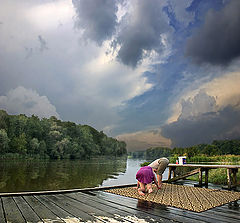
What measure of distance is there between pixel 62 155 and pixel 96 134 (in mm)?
38104

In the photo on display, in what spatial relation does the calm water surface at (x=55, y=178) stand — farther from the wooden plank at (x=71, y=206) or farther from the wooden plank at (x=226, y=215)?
the wooden plank at (x=226, y=215)

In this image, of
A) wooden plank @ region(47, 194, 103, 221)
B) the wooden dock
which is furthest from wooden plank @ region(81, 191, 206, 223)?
wooden plank @ region(47, 194, 103, 221)

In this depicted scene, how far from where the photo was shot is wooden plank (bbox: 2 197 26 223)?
115 inches

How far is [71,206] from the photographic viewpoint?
3.80 m

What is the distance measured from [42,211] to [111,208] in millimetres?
1103

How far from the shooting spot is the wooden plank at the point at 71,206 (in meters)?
3.22

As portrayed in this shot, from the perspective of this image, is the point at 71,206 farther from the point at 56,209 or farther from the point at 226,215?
the point at 226,215

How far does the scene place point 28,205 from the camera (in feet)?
12.2

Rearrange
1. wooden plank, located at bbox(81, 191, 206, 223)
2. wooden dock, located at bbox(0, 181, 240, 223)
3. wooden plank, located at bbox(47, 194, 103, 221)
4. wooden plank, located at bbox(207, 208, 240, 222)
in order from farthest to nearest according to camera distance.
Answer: wooden plank, located at bbox(207, 208, 240, 222), wooden plank, located at bbox(81, 191, 206, 223), wooden plank, located at bbox(47, 194, 103, 221), wooden dock, located at bbox(0, 181, 240, 223)

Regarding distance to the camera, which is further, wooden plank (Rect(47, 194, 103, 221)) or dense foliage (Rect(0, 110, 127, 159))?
dense foliage (Rect(0, 110, 127, 159))

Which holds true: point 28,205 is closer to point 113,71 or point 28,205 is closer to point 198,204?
point 198,204

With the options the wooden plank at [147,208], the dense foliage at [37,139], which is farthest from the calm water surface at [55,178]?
the dense foliage at [37,139]

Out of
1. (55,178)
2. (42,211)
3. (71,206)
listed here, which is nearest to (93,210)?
(71,206)

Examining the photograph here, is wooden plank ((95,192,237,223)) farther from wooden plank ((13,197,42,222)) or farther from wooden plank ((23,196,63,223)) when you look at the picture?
wooden plank ((13,197,42,222))
